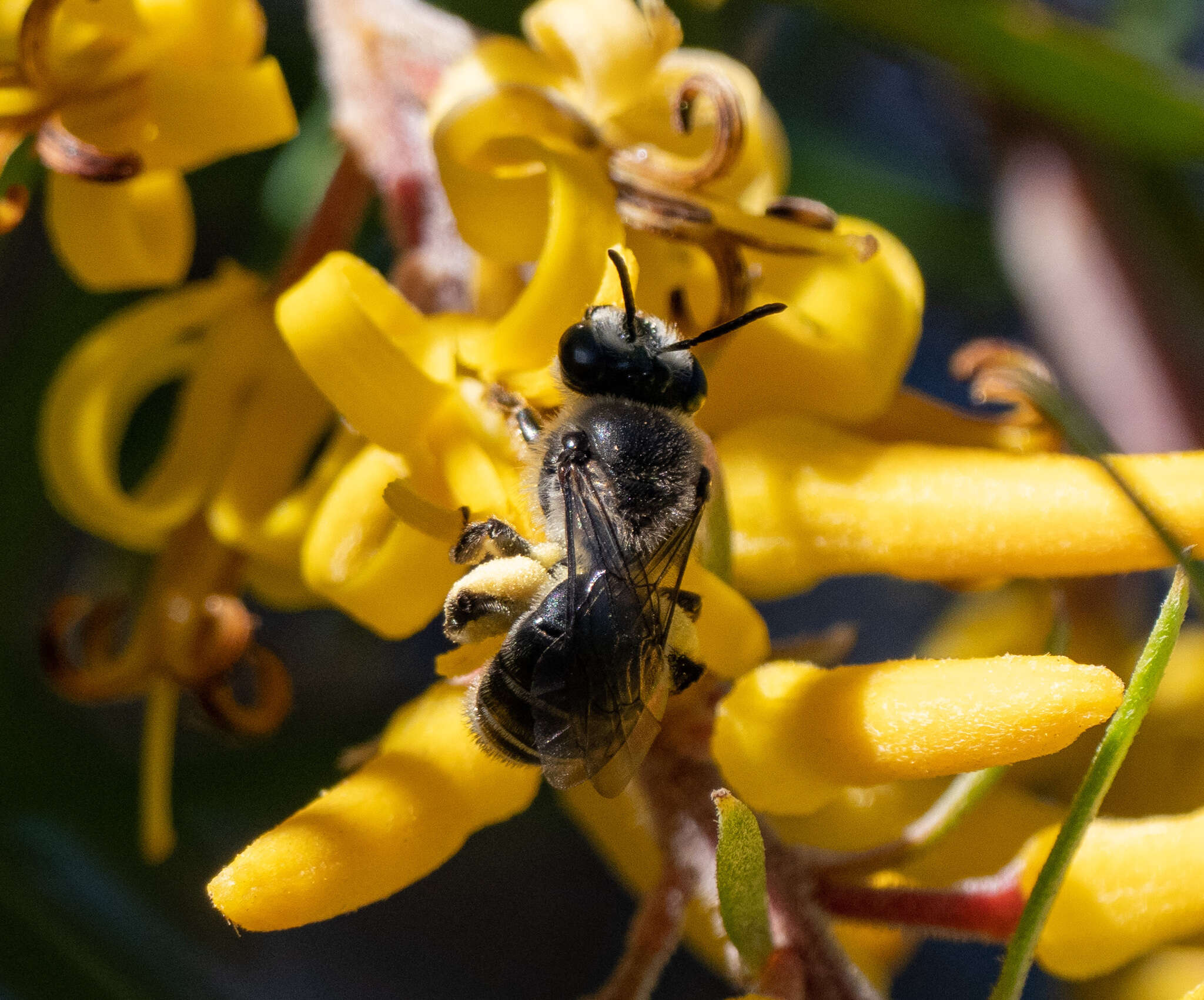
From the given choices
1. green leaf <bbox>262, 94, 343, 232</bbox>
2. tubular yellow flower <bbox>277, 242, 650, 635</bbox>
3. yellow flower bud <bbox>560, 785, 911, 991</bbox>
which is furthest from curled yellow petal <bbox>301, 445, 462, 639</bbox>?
green leaf <bbox>262, 94, 343, 232</bbox>

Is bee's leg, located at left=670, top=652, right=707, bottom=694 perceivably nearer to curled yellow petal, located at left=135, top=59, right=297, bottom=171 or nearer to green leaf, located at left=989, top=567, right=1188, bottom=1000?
green leaf, located at left=989, top=567, right=1188, bottom=1000

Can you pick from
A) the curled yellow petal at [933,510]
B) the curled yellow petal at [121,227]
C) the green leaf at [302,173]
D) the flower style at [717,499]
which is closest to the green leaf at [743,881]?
the flower style at [717,499]

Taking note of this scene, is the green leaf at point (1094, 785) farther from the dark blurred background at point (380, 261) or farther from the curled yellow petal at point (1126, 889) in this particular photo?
the dark blurred background at point (380, 261)

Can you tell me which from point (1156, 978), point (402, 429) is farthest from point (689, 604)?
point (1156, 978)

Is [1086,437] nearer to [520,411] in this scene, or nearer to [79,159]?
[520,411]

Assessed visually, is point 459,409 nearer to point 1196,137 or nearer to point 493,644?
point 493,644
